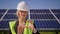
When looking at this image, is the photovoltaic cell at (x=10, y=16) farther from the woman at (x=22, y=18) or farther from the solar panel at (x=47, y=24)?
the woman at (x=22, y=18)

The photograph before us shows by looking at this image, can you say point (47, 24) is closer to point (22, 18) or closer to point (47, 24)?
point (47, 24)

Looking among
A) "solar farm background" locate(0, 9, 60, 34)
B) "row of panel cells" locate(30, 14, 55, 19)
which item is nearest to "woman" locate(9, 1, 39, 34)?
"solar farm background" locate(0, 9, 60, 34)

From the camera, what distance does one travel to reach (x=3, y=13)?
251 cm

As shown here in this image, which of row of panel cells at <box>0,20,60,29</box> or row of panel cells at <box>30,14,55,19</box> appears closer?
row of panel cells at <box>0,20,60,29</box>

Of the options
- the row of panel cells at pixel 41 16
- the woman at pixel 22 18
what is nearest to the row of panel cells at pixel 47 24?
the row of panel cells at pixel 41 16

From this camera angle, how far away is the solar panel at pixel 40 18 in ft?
A: 6.87

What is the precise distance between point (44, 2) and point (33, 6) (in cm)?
18

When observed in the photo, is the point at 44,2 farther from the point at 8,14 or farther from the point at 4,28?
the point at 4,28

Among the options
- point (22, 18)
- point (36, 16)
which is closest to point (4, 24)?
point (36, 16)

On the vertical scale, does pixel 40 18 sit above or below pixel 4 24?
above

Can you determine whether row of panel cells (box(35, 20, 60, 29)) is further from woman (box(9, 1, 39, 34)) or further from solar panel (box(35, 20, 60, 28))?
woman (box(9, 1, 39, 34))

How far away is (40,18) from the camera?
232cm

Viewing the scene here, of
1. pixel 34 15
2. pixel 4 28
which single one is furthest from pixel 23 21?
pixel 34 15

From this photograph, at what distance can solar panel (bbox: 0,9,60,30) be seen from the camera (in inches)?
82.4
